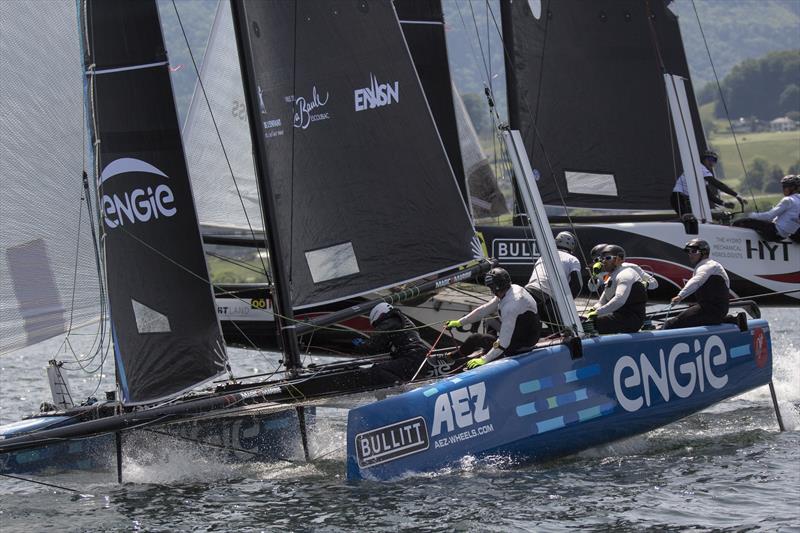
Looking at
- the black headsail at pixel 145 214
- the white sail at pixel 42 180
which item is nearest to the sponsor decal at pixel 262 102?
the black headsail at pixel 145 214

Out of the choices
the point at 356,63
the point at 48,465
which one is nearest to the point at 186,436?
the point at 48,465

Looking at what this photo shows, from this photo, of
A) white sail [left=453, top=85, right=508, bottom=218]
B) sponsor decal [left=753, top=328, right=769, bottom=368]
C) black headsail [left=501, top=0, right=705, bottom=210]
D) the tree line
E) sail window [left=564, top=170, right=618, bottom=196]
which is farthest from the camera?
the tree line

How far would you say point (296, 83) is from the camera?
11555 millimetres

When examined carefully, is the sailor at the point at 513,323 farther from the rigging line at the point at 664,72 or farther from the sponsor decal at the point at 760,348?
the rigging line at the point at 664,72

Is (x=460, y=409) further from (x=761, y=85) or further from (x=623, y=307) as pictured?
(x=761, y=85)

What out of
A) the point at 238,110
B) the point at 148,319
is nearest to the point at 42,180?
the point at 148,319

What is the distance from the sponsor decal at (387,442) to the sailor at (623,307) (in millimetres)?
2260

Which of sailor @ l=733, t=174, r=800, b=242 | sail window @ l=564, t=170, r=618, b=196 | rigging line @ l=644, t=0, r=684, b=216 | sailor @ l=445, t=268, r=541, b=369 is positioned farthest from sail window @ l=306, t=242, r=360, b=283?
rigging line @ l=644, t=0, r=684, b=216

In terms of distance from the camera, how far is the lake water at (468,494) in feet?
27.9

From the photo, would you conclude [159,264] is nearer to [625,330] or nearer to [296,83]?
[296,83]

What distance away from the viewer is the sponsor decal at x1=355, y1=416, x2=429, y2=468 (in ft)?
31.3

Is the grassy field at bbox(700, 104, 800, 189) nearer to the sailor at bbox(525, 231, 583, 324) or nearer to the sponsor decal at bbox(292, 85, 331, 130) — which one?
the sailor at bbox(525, 231, 583, 324)

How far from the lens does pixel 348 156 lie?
11453 millimetres

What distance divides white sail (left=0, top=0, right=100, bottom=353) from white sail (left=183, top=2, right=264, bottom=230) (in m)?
4.58
